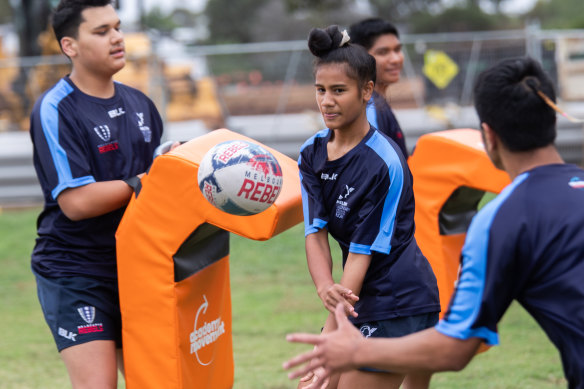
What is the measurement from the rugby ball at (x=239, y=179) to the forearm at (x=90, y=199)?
559 millimetres

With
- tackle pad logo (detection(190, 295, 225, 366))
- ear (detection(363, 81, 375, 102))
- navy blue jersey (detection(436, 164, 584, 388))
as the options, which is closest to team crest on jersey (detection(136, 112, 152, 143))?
tackle pad logo (detection(190, 295, 225, 366))

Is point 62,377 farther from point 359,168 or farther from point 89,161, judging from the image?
point 359,168

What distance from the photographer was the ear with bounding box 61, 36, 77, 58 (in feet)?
13.3

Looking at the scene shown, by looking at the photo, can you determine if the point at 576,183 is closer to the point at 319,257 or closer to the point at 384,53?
the point at 319,257

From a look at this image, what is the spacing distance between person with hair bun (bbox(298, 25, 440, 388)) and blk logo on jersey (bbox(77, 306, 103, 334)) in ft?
3.73

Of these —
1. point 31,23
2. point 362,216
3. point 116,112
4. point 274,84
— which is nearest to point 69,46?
point 116,112

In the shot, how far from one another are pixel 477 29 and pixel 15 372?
3214cm

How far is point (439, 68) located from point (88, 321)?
11.3m

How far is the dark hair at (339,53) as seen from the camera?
3.38 m

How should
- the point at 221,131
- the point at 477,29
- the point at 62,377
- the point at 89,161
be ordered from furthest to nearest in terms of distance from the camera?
the point at 477,29 < the point at 62,377 < the point at 221,131 < the point at 89,161

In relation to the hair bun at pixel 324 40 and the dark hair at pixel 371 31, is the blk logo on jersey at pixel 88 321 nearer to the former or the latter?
the hair bun at pixel 324 40

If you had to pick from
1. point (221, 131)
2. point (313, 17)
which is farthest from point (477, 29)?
point (221, 131)

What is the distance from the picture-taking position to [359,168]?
3.36 m

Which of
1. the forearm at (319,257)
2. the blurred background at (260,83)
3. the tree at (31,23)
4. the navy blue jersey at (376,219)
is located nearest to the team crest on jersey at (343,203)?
the navy blue jersey at (376,219)
